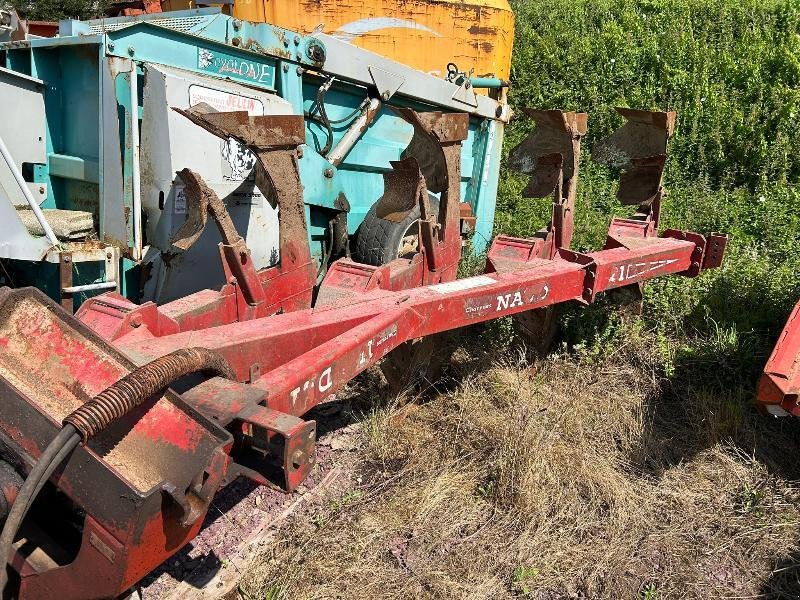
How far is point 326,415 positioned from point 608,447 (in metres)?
1.52

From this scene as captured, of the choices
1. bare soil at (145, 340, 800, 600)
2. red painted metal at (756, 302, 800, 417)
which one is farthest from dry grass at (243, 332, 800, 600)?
red painted metal at (756, 302, 800, 417)

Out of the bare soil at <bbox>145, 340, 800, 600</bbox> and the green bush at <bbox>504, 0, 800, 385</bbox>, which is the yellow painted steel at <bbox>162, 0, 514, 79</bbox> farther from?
the bare soil at <bbox>145, 340, 800, 600</bbox>

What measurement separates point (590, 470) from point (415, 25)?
13.5 ft

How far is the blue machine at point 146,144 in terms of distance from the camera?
3.56 meters

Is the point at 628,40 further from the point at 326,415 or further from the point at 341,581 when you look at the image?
the point at 341,581

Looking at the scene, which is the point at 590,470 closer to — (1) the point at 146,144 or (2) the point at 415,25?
(1) the point at 146,144

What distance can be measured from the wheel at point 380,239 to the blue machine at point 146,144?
0.17 metres

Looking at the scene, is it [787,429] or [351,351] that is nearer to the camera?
[351,351]

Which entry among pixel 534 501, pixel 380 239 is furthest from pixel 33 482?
pixel 380 239

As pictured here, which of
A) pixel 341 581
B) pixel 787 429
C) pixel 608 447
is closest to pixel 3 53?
pixel 341 581

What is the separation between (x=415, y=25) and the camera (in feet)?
19.7

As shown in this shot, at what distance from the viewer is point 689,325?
4594 mm

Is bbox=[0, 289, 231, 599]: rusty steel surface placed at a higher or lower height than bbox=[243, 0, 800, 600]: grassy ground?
higher

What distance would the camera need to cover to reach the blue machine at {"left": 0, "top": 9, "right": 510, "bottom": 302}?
356cm
